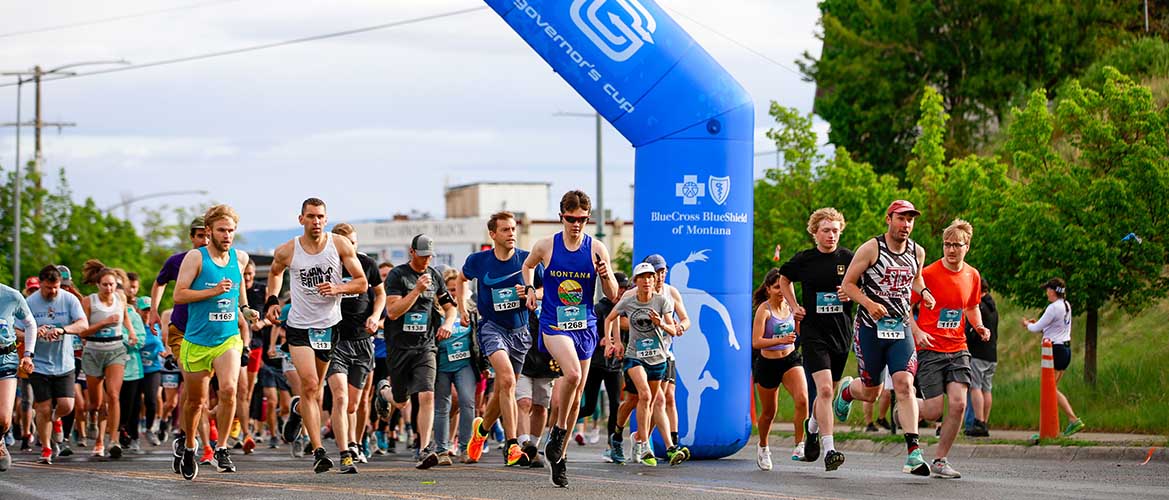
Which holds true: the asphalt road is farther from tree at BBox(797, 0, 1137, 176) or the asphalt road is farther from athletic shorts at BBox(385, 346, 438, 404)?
tree at BBox(797, 0, 1137, 176)

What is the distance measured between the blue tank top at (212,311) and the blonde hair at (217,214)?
227 millimetres

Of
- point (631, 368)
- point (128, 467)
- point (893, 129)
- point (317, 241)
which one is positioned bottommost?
point (128, 467)

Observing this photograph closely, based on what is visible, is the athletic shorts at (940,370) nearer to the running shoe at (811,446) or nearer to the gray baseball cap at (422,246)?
the running shoe at (811,446)

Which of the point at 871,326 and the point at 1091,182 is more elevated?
the point at 1091,182

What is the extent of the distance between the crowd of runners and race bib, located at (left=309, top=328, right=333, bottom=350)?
0.04ft

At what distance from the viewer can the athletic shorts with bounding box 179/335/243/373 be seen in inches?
502

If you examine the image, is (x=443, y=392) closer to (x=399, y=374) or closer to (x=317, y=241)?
(x=399, y=374)

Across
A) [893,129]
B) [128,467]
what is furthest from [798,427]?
[893,129]

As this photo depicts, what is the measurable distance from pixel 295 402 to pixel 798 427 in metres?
4.99

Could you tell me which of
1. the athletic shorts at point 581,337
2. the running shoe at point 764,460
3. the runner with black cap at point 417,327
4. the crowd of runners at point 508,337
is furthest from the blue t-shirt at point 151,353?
the running shoe at point 764,460

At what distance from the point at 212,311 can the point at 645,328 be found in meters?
3.55

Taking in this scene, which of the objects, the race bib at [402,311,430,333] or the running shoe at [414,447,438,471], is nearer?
the running shoe at [414,447,438,471]

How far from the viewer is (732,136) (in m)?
15.1

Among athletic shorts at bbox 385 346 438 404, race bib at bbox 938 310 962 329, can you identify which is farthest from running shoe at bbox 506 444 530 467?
race bib at bbox 938 310 962 329
